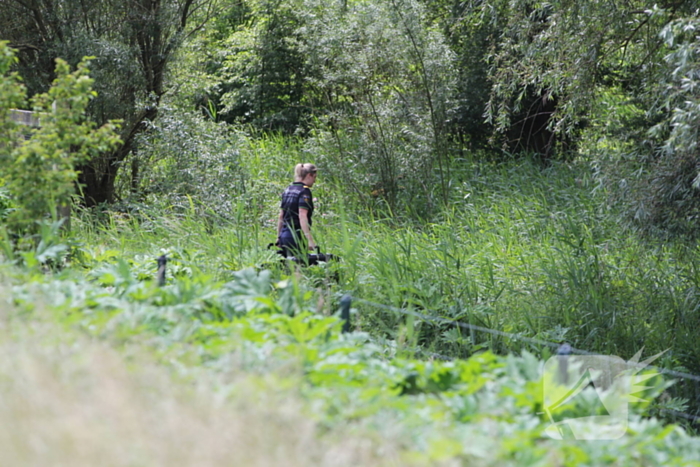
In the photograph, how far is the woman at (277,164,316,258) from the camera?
7.45m

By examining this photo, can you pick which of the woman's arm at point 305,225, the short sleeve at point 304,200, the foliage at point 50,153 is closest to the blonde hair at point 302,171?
the short sleeve at point 304,200

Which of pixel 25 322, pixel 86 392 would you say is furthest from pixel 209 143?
pixel 86 392

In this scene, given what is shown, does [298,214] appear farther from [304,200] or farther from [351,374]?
[351,374]

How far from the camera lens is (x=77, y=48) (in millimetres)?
11664

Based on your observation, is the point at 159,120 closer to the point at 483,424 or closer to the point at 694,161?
the point at 694,161

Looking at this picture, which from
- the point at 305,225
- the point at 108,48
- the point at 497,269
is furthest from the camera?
the point at 108,48

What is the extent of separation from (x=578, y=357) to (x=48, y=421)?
418 cm

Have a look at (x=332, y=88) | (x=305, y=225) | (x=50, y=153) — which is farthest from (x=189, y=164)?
(x=50, y=153)

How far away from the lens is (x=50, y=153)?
4.59 meters

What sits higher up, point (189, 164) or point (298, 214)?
point (189, 164)

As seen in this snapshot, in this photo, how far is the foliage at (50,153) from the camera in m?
4.54

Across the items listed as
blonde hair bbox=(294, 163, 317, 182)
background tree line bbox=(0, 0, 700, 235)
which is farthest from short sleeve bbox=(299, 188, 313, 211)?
background tree line bbox=(0, 0, 700, 235)

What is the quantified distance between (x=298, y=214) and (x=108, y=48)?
19.4 ft

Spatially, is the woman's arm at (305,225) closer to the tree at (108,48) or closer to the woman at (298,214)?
the woman at (298,214)
